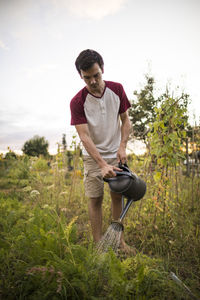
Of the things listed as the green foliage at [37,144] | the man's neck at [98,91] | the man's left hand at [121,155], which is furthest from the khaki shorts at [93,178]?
the green foliage at [37,144]

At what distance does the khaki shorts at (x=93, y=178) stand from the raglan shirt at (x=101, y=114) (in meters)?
0.13

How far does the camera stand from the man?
180cm

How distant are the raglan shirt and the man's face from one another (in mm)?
112

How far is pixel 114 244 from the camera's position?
152 cm

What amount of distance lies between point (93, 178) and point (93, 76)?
0.98m

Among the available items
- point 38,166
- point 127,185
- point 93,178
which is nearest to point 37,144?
point 38,166

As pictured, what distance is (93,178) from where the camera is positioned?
76.6 inches

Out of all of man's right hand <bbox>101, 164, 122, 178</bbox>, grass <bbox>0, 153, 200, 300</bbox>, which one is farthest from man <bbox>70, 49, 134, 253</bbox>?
grass <bbox>0, 153, 200, 300</bbox>

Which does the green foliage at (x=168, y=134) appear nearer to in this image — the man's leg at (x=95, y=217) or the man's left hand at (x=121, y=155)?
the man's left hand at (x=121, y=155)

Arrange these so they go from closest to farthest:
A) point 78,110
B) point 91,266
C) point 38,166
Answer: point 91,266 < point 78,110 < point 38,166

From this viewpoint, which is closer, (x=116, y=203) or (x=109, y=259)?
(x=109, y=259)

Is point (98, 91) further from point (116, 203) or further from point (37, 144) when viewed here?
point (37, 144)

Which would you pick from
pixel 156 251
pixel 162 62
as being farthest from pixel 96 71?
pixel 162 62

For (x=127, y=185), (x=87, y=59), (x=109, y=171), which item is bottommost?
→ (x=127, y=185)
